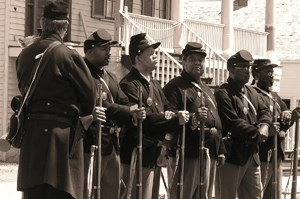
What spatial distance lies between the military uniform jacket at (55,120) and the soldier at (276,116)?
457 centimetres

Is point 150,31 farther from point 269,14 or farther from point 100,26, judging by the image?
point 269,14

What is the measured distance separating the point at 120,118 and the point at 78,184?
136 cm

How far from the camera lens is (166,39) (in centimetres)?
2753

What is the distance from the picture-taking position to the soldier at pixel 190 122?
11.7 metres

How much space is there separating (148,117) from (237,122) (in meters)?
1.70

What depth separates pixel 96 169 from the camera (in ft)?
32.9

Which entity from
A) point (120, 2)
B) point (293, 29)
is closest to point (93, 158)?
point (120, 2)

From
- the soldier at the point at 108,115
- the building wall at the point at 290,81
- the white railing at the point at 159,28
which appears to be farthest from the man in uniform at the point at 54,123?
the building wall at the point at 290,81

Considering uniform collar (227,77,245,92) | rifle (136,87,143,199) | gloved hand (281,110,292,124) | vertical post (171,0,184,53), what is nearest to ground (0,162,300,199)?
gloved hand (281,110,292,124)

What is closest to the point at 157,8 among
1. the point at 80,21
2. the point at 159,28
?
the point at 159,28

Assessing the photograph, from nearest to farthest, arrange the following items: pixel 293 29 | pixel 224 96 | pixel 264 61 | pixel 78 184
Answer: pixel 78 184, pixel 224 96, pixel 264 61, pixel 293 29

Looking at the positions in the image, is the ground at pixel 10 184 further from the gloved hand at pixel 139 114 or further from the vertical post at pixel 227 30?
the vertical post at pixel 227 30

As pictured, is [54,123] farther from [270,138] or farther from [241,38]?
[241,38]

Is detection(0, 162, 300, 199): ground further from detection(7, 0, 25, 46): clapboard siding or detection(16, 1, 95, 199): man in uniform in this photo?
detection(16, 1, 95, 199): man in uniform
